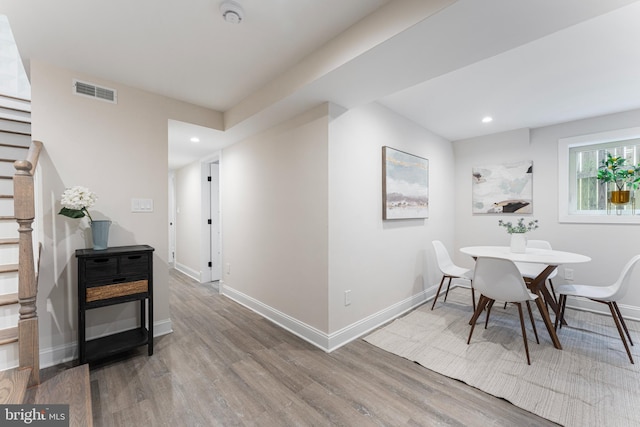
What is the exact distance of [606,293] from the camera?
7.95ft

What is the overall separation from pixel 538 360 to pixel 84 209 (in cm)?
396

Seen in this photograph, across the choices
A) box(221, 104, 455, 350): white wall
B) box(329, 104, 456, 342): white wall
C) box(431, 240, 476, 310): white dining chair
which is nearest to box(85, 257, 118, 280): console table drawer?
box(221, 104, 455, 350): white wall

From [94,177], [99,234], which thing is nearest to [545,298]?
[99,234]

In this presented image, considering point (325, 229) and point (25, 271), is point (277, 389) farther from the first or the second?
point (25, 271)

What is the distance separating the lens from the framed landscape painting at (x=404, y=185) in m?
2.98

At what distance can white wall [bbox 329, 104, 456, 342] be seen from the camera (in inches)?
97.8

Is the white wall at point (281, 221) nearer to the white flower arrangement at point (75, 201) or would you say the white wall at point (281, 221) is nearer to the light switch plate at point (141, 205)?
the light switch plate at point (141, 205)

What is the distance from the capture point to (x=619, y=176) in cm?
323

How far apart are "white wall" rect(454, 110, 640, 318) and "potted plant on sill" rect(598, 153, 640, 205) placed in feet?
1.14

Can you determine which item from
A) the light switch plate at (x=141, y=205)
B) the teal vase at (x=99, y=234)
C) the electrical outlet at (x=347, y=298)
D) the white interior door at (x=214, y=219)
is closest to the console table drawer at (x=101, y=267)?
the teal vase at (x=99, y=234)

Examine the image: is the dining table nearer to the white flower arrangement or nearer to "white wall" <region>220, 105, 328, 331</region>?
"white wall" <region>220, 105, 328, 331</region>

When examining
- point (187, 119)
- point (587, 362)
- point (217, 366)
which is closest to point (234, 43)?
point (187, 119)

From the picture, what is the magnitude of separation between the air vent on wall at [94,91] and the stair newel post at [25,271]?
1081mm

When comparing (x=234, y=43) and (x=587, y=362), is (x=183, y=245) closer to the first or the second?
(x=234, y=43)
